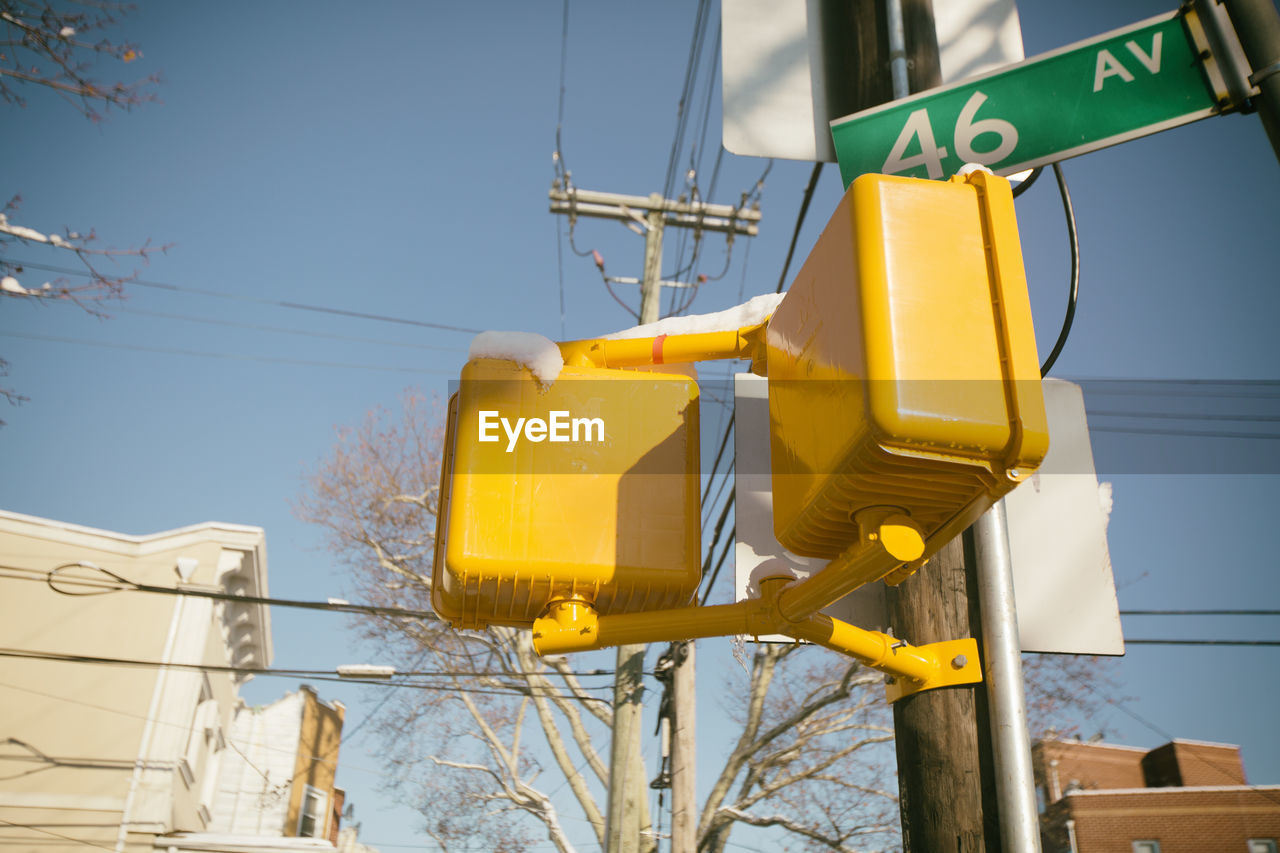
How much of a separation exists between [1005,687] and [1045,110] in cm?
129

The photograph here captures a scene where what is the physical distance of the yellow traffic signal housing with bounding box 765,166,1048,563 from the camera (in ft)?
3.92

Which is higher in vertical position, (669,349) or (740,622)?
(669,349)

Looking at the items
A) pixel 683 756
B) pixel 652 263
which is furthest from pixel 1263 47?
pixel 652 263

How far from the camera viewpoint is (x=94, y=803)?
13.7m

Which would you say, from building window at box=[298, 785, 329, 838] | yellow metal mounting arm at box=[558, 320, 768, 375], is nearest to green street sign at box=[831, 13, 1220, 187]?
yellow metal mounting arm at box=[558, 320, 768, 375]

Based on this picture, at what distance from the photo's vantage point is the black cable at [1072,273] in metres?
2.40

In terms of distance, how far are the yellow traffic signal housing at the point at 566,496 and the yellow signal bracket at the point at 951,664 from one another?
589 mm

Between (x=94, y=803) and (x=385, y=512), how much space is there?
6.98 metres

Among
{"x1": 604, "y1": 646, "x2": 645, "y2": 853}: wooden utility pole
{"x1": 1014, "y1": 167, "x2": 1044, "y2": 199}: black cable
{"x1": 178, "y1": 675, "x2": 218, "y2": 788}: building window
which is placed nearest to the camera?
{"x1": 1014, "y1": 167, "x2": 1044, "y2": 199}: black cable

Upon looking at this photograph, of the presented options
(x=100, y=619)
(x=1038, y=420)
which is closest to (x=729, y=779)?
(x=100, y=619)

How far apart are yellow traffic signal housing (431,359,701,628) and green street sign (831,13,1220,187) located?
921 mm

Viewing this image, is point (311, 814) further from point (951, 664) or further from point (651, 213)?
point (951, 664)

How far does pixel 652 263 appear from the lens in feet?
44.3

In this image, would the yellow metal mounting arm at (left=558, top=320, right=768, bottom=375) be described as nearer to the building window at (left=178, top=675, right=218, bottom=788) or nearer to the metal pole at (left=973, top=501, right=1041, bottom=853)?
the metal pole at (left=973, top=501, right=1041, bottom=853)
